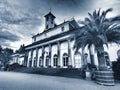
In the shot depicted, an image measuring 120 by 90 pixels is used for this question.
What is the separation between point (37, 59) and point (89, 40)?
69.2 ft

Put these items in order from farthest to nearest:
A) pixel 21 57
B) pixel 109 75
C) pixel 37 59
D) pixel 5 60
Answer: pixel 21 57
pixel 5 60
pixel 37 59
pixel 109 75

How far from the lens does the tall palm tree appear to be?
942 centimetres

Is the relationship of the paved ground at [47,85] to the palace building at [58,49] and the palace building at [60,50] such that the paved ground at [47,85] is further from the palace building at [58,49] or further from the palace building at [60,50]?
the palace building at [58,49]

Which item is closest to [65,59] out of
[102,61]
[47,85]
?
[102,61]

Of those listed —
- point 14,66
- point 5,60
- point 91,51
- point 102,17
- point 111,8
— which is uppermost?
point 111,8

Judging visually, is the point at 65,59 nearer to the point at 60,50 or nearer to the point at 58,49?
the point at 60,50

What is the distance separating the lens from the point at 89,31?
10.0 metres

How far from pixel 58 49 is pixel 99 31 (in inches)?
535

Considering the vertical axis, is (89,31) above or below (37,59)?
above

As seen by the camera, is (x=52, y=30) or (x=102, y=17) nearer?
(x=102, y=17)

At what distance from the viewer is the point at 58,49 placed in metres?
22.0

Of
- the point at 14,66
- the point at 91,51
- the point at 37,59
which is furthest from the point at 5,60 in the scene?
the point at 91,51

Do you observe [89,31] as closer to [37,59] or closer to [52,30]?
[52,30]

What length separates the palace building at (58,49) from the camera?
2009cm
